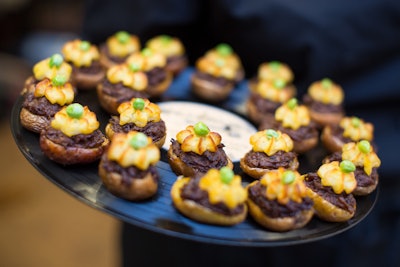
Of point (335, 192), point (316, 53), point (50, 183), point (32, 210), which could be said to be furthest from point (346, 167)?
point (50, 183)

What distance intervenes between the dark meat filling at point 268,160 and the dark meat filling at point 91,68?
1.00m

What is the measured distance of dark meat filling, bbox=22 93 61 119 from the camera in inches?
81.4

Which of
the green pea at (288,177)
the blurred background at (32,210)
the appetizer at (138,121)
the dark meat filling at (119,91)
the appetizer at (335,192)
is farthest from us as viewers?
the blurred background at (32,210)

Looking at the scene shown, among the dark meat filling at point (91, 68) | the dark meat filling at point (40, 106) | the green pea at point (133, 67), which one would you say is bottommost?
the dark meat filling at point (91, 68)

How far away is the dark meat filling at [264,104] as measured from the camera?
2.74m

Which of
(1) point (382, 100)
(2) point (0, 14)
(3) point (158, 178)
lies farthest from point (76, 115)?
(2) point (0, 14)

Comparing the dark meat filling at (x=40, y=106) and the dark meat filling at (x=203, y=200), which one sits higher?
the dark meat filling at (x=40, y=106)

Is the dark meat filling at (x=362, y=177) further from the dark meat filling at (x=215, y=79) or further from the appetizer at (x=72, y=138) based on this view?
the appetizer at (x=72, y=138)

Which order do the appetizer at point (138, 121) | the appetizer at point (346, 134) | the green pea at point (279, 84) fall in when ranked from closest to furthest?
the appetizer at point (138, 121) < the appetizer at point (346, 134) < the green pea at point (279, 84)

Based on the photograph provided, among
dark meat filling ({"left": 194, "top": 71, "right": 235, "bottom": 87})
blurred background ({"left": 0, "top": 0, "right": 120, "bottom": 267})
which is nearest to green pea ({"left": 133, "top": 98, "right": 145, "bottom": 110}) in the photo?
dark meat filling ({"left": 194, "top": 71, "right": 235, "bottom": 87})

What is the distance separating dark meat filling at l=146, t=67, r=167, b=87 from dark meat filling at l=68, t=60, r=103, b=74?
10.7 inches

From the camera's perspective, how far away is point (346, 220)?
202cm

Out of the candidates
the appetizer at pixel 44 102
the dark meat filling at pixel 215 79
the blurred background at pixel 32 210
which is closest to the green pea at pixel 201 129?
the appetizer at pixel 44 102

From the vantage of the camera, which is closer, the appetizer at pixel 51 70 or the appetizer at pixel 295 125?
the appetizer at pixel 51 70
